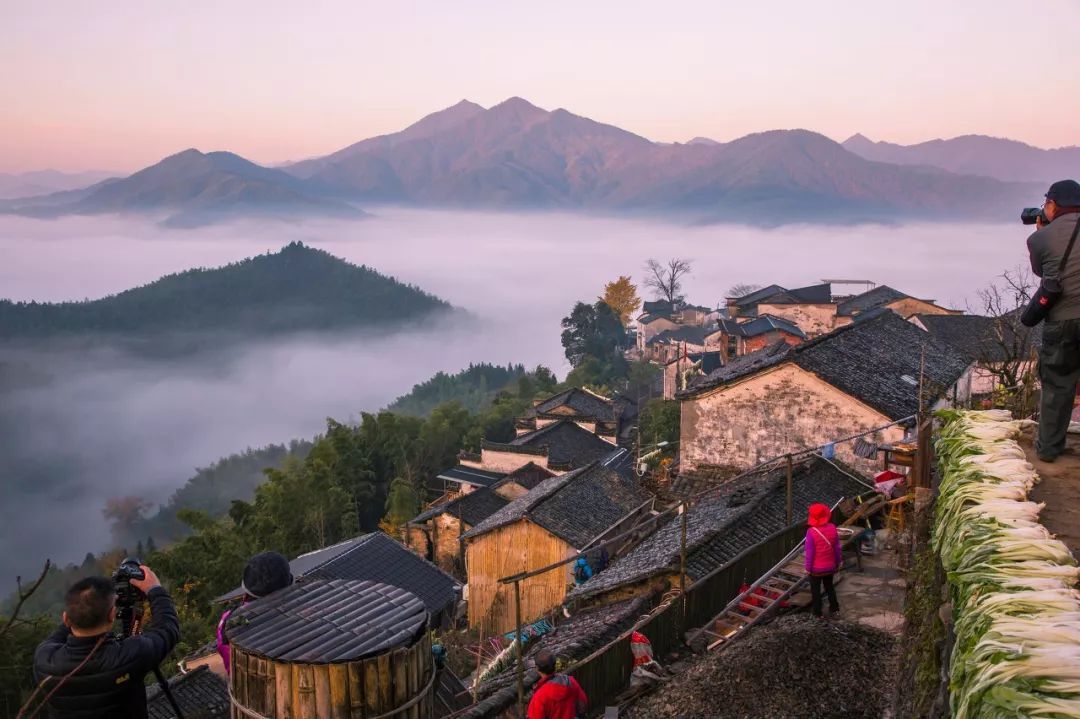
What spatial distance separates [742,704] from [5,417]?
104 meters

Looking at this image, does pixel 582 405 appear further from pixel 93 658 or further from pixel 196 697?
pixel 93 658

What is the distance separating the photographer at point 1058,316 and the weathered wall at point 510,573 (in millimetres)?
14167

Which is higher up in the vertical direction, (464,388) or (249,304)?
(249,304)

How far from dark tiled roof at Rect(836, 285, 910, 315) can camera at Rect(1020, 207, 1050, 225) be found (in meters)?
34.7

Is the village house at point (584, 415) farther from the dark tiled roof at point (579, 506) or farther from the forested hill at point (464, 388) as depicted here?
the forested hill at point (464, 388)

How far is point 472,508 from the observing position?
27438 millimetres

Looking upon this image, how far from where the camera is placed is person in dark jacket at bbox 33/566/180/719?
369 cm

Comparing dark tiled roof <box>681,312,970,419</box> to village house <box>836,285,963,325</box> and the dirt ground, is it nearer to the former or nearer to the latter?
the dirt ground

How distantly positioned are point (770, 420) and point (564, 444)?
1975 centimetres

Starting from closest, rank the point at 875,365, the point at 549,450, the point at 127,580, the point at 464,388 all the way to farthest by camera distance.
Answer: the point at 127,580
the point at 875,365
the point at 549,450
the point at 464,388

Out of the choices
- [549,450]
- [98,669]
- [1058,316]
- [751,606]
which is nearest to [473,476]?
[549,450]

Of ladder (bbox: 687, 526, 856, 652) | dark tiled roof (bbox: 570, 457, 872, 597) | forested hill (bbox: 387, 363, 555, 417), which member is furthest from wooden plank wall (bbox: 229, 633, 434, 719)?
forested hill (bbox: 387, 363, 555, 417)

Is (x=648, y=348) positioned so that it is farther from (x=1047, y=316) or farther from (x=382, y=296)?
(x=382, y=296)

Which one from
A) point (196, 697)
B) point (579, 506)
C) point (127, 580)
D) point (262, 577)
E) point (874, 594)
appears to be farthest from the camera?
point (579, 506)
